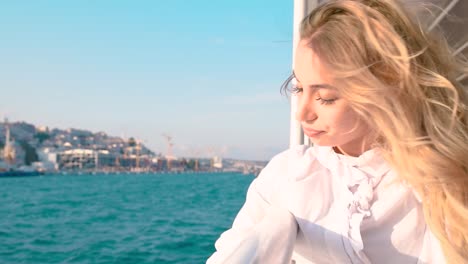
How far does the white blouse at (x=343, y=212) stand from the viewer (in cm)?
82

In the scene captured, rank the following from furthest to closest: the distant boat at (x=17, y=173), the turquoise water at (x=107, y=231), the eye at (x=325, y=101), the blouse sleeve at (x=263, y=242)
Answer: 1. the distant boat at (x=17, y=173)
2. the turquoise water at (x=107, y=231)
3. the eye at (x=325, y=101)
4. the blouse sleeve at (x=263, y=242)

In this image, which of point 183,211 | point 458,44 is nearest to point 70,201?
point 183,211

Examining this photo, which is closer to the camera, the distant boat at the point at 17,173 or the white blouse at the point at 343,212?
the white blouse at the point at 343,212

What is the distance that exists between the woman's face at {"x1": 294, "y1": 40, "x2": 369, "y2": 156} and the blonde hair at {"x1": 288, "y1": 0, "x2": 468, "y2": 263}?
0.01 m

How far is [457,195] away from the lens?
814mm

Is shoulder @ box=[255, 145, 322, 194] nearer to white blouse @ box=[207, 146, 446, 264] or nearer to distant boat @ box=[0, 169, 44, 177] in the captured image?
white blouse @ box=[207, 146, 446, 264]

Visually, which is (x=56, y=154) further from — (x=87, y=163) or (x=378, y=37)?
(x=378, y=37)

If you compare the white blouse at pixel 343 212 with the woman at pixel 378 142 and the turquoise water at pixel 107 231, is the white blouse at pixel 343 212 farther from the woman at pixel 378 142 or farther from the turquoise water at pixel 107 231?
the turquoise water at pixel 107 231

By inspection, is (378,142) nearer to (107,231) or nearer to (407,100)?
(407,100)

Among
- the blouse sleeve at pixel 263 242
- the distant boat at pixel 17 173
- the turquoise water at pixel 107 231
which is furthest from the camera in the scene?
the distant boat at pixel 17 173

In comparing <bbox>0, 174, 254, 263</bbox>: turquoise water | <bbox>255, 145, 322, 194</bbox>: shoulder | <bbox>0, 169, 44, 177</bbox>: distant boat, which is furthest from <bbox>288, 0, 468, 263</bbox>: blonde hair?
<bbox>0, 169, 44, 177</bbox>: distant boat

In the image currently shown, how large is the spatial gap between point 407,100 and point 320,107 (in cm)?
14

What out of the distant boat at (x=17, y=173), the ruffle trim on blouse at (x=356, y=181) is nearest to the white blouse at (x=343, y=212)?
the ruffle trim on blouse at (x=356, y=181)

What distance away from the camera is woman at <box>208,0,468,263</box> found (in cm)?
81
